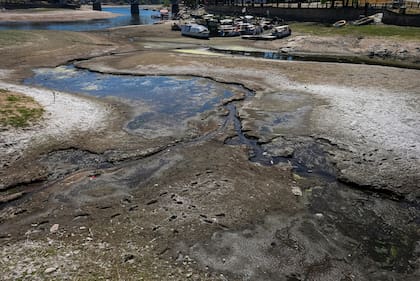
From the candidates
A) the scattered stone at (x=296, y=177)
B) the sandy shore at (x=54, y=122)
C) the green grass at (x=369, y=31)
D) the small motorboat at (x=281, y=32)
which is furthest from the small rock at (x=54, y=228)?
the small motorboat at (x=281, y=32)

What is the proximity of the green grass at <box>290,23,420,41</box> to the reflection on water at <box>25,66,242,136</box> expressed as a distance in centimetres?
2805

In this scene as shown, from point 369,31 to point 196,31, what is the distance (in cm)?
2656

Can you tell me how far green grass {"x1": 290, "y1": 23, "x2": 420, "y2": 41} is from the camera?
42.4 metres

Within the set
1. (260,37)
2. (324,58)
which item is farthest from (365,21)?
(324,58)

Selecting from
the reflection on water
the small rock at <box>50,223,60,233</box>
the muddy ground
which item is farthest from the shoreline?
the small rock at <box>50,223,60,233</box>

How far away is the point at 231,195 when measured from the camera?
12.4m

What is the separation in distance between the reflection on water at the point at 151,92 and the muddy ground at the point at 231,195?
3.18ft

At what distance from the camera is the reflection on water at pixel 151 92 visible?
20031 mm

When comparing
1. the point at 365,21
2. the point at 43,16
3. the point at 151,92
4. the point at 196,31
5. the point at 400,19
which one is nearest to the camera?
the point at 151,92

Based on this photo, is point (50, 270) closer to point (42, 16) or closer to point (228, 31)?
point (228, 31)

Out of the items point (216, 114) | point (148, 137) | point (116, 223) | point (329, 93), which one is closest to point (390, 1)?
point (329, 93)

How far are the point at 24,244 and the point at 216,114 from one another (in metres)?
13.4

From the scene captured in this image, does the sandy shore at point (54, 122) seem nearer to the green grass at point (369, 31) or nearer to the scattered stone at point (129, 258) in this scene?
the scattered stone at point (129, 258)

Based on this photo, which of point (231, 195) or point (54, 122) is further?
point (54, 122)
